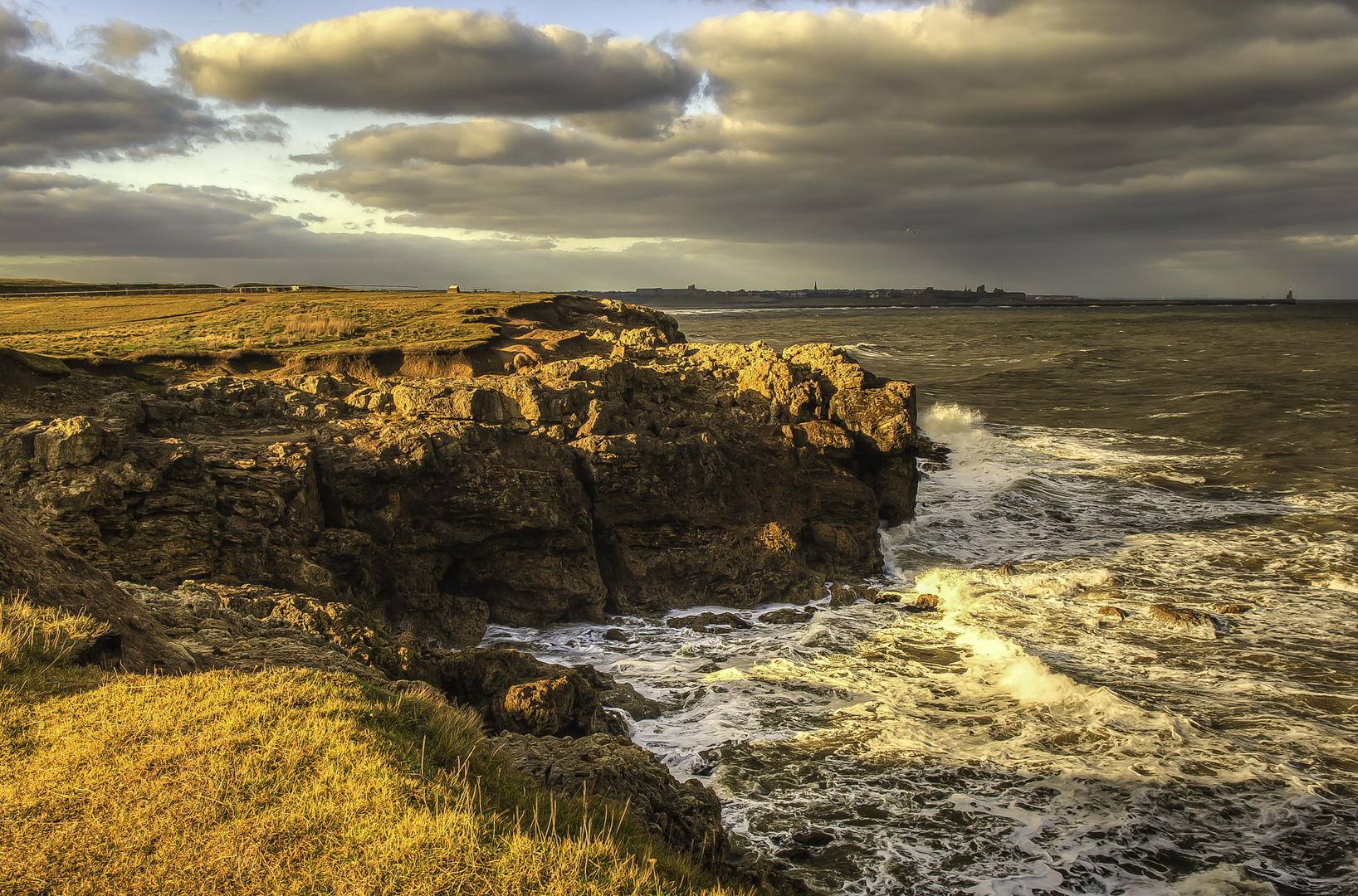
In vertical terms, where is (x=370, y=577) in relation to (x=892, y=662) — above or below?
above

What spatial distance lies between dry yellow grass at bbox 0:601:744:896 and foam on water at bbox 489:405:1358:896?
4735 mm

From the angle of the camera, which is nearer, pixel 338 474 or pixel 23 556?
pixel 23 556

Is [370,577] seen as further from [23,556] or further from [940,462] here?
[940,462]

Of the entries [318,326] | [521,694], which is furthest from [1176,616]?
[318,326]

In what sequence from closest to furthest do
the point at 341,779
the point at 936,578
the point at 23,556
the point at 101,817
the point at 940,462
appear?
the point at 101,817
the point at 341,779
the point at 23,556
the point at 936,578
the point at 940,462

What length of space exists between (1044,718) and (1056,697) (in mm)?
665

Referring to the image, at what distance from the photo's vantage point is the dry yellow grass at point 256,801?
4.13 m

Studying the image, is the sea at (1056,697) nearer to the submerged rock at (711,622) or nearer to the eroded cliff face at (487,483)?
the submerged rock at (711,622)

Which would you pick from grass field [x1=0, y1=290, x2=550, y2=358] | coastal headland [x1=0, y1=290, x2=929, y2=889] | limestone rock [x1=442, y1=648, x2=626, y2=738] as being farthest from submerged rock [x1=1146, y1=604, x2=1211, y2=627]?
grass field [x1=0, y1=290, x2=550, y2=358]

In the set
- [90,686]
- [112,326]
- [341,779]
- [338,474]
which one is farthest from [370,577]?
[112,326]

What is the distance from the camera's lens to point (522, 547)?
49.8 ft

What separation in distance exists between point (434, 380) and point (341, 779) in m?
14.0

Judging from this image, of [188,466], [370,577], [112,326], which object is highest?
[112,326]

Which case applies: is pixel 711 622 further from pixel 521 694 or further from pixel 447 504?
pixel 521 694
